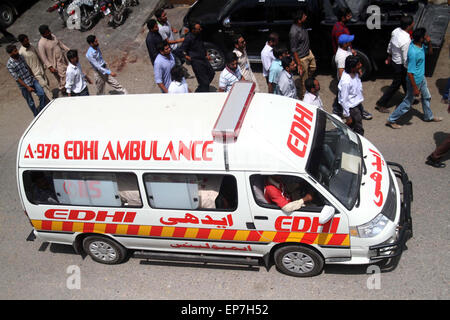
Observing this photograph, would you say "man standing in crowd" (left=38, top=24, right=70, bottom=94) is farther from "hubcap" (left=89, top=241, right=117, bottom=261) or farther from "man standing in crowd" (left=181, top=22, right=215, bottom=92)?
"hubcap" (left=89, top=241, right=117, bottom=261)

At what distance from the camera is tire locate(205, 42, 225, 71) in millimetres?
10430

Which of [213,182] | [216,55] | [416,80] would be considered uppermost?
[213,182]

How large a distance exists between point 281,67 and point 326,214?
3.64 m

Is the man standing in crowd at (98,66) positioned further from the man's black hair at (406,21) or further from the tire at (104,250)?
the man's black hair at (406,21)

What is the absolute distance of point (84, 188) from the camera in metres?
5.92

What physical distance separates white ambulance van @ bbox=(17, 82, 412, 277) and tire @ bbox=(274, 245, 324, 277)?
0.02 meters

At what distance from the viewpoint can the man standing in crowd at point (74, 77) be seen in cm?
864

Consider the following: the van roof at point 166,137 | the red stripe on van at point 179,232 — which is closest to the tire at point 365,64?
the van roof at point 166,137

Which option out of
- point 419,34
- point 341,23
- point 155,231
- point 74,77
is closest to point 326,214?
point 155,231

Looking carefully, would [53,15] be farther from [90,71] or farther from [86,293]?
[86,293]

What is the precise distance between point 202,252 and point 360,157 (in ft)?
8.19

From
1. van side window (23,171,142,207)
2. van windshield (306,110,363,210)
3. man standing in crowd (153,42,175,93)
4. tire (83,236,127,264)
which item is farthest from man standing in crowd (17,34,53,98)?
van windshield (306,110,363,210)

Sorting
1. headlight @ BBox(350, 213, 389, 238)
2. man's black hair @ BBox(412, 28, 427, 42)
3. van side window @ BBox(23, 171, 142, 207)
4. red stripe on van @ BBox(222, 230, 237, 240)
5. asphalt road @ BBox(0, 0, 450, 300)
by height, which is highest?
man's black hair @ BBox(412, 28, 427, 42)

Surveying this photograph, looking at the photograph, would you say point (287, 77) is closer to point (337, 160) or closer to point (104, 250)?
point (337, 160)
